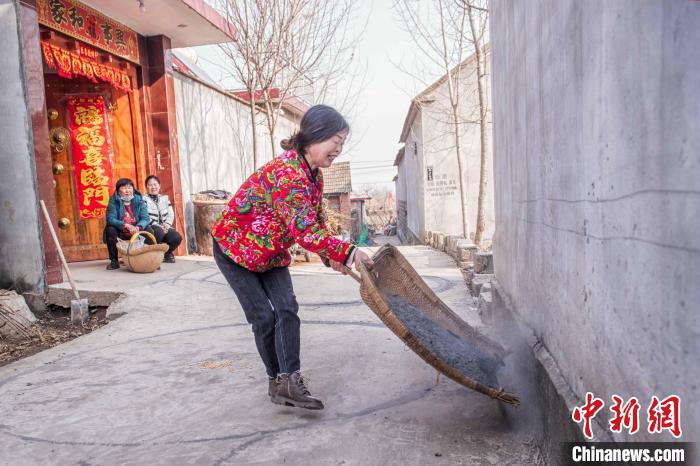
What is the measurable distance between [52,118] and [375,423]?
745 cm

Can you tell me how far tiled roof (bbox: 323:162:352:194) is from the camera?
2412 cm

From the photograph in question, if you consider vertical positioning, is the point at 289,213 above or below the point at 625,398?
above

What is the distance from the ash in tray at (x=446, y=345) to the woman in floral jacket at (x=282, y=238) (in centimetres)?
41

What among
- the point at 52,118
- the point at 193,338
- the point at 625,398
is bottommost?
the point at 193,338

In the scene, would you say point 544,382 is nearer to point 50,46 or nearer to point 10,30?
point 10,30

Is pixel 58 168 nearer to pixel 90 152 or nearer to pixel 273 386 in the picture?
pixel 90 152

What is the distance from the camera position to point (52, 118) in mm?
7852

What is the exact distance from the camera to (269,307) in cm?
272

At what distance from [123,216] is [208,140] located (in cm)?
466

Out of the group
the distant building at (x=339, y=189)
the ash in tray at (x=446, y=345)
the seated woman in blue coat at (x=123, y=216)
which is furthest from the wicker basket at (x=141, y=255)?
the distant building at (x=339, y=189)

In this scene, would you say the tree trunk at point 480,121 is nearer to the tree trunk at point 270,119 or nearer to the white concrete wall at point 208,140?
the tree trunk at point 270,119

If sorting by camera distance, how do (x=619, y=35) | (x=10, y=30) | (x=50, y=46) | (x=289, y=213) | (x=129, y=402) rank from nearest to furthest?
(x=619, y=35), (x=289, y=213), (x=129, y=402), (x=10, y=30), (x=50, y=46)

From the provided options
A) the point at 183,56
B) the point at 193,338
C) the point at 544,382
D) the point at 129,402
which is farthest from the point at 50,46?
the point at 183,56

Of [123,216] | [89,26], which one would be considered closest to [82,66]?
[89,26]
